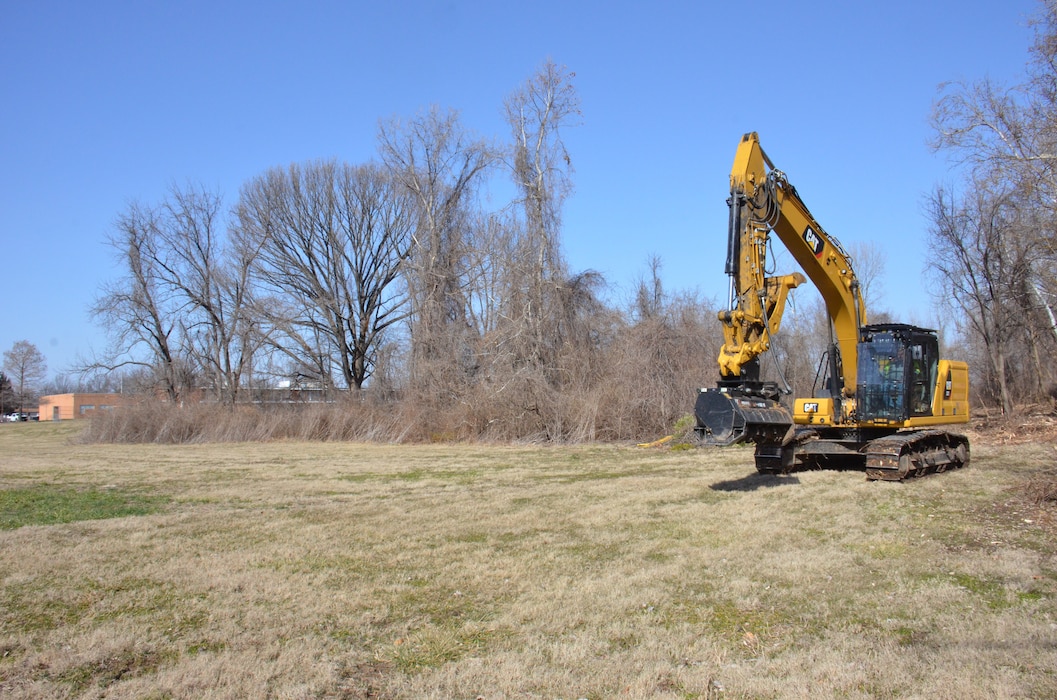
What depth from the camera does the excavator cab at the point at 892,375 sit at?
539 inches

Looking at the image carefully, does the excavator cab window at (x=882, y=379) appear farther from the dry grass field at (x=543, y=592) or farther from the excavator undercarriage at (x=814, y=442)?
the dry grass field at (x=543, y=592)

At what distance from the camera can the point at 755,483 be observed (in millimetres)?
13820

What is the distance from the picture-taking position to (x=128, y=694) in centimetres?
496

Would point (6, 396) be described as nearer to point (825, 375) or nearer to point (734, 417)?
point (825, 375)

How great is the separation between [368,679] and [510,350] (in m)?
23.2

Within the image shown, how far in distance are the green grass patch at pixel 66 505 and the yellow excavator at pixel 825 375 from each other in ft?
29.7

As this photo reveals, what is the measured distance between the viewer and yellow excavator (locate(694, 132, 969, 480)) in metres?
11.2

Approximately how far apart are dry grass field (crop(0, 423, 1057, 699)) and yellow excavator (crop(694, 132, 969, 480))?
0.67 meters

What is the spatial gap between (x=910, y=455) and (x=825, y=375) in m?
2.43

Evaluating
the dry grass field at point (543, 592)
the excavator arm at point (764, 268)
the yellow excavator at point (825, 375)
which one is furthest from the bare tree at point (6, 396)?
the excavator arm at point (764, 268)

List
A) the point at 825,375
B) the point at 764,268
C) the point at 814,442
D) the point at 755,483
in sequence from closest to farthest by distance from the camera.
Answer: the point at 764,268 < the point at 755,483 < the point at 814,442 < the point at 825,375

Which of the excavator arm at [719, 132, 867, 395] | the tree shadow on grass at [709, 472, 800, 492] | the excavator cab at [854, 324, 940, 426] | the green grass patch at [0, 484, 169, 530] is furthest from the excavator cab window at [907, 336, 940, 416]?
the green grass patch at [0, 484, 169, 530]

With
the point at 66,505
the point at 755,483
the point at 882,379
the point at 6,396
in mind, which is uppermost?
the point at 6,396

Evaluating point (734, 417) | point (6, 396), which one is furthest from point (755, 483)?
point (6, 396)
